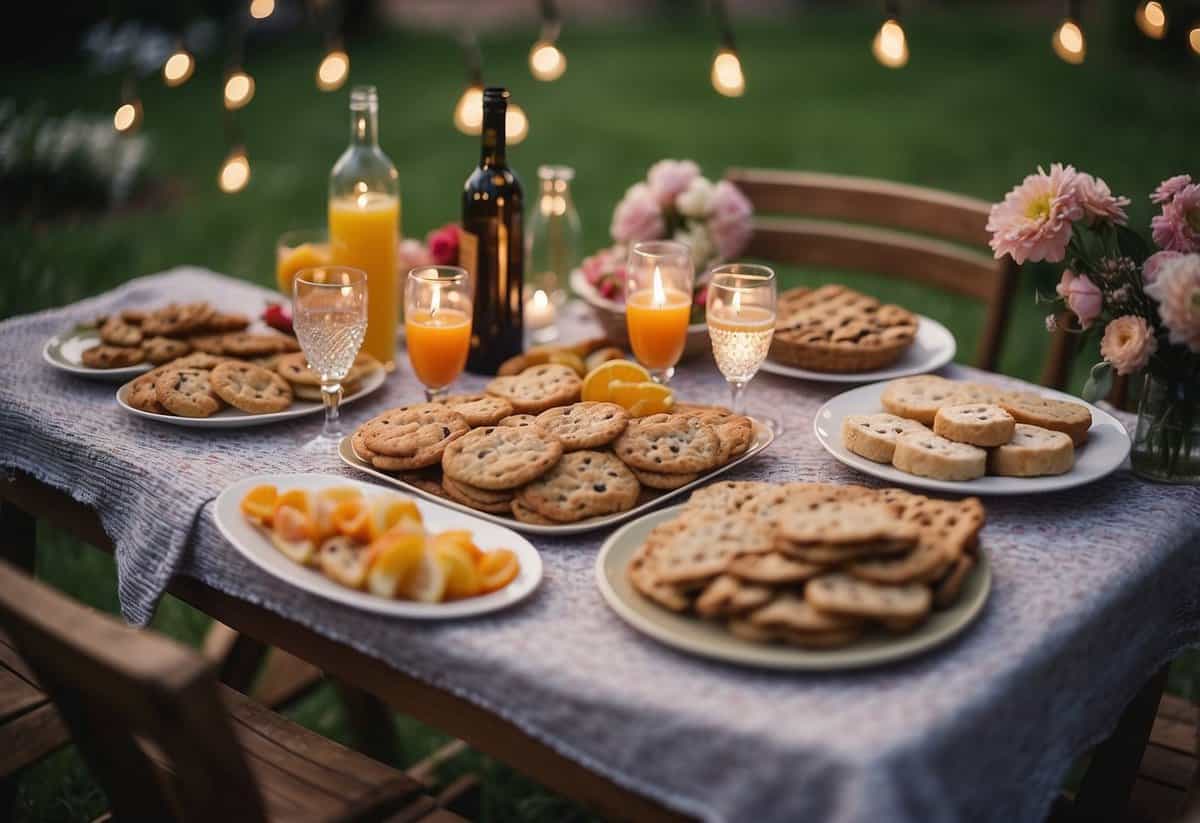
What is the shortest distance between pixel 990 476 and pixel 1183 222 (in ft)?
1.50

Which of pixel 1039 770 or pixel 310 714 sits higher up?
pixel 1039 770

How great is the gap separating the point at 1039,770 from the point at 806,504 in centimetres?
40

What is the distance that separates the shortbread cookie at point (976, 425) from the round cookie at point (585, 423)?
465 millimetres

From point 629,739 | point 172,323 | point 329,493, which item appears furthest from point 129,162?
point 629,739

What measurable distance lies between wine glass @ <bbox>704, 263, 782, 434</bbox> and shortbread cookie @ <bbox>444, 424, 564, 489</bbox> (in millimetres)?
371

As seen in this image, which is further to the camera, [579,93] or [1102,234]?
[579,93]

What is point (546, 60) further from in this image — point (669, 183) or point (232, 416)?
point (232, 416)

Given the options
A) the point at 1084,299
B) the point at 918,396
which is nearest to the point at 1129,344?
the point at 1084,299

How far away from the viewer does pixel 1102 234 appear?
5.93 feet

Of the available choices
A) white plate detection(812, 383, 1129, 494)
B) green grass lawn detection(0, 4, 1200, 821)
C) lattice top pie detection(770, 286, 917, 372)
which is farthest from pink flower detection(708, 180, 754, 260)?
green grass lawn detection(0, 4, 1200, 821)

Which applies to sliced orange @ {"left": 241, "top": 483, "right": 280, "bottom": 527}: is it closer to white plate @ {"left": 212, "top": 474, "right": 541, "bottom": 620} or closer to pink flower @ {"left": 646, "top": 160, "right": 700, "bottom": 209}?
white plate @ {"left": 212, "top": 474, "right": 541, "bottom": 620}

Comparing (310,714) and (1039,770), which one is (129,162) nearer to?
(310,714)

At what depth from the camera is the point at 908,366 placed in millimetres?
2217

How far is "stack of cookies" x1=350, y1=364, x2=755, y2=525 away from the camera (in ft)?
5.33
